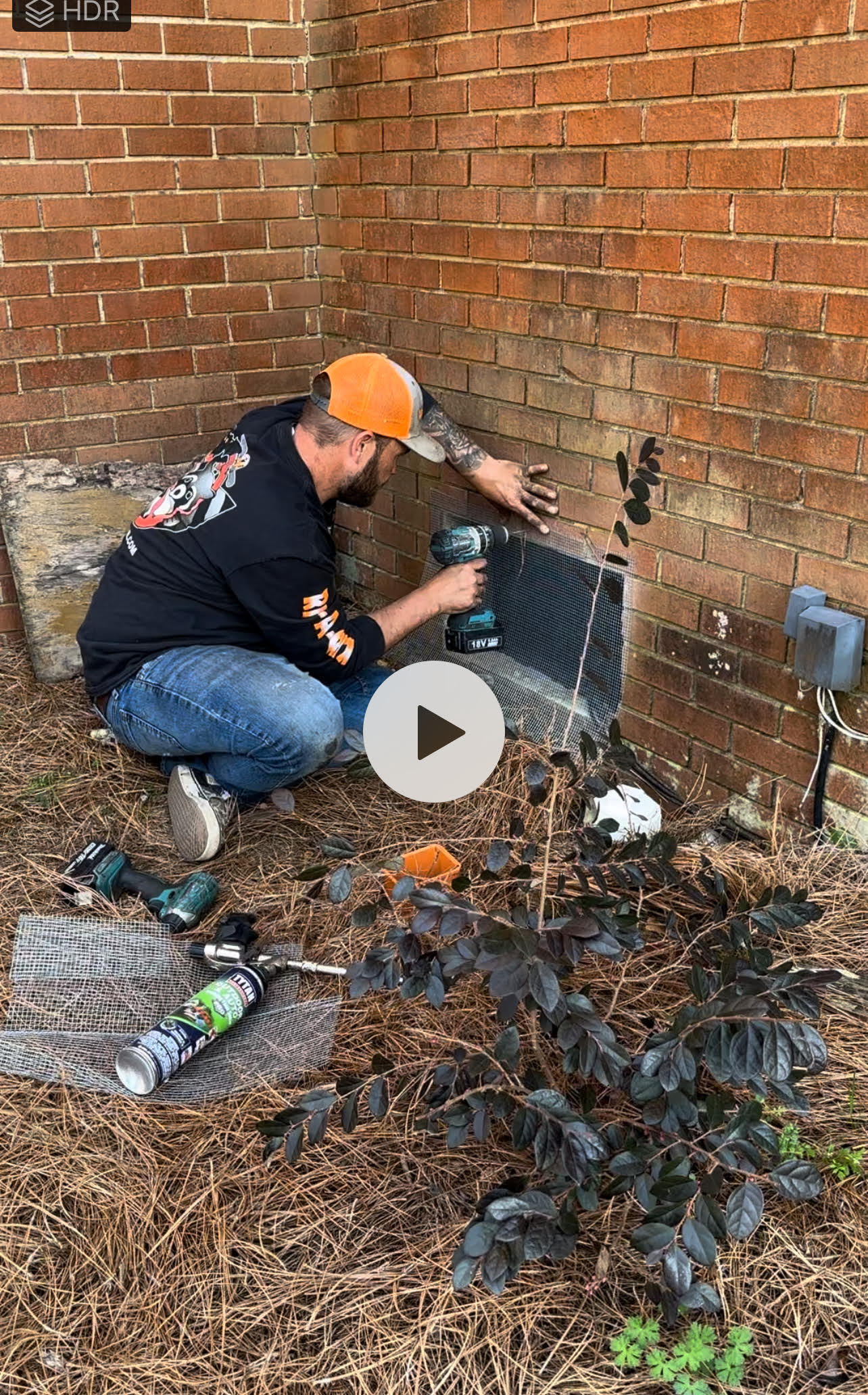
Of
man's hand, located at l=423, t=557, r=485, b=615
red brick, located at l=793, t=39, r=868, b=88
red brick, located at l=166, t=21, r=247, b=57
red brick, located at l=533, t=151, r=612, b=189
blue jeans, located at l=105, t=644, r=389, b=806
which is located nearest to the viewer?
red brick, located at l=793, t=39, r=868, b=88

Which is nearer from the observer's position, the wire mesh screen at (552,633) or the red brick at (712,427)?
the red brick at (712,427)

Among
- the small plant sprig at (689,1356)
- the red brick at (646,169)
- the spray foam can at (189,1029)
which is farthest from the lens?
the red brick at (646,169)

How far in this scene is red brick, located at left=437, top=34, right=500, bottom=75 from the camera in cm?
319

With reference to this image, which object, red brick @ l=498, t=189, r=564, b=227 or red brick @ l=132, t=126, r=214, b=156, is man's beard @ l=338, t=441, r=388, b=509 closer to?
red brick @ l=498, t=189, r=564, b=227

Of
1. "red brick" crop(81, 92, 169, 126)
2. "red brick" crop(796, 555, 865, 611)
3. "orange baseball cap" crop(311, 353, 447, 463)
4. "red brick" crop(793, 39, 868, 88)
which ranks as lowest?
"red brick" crop(796, 555, 865, 611)

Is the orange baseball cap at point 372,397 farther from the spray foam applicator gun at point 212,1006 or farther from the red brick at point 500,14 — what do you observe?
the spray foam applicator gun at point 212,1006

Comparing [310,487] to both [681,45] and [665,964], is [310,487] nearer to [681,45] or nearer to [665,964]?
[681,45]

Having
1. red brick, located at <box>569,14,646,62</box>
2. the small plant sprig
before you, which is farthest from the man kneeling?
the small plant sprig

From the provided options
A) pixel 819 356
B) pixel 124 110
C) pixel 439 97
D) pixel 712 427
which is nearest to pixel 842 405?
pixel 819 356

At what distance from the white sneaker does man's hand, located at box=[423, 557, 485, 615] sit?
83 centimetres

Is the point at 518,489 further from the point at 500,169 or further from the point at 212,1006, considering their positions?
the point at 212,1006

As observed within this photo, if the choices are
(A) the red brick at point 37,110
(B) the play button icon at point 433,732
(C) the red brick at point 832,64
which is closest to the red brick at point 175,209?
(A) the red brick at point 37,110

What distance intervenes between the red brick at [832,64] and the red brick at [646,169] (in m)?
0.35

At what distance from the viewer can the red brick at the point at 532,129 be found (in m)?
3.01
